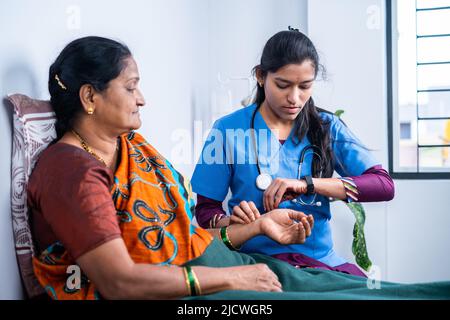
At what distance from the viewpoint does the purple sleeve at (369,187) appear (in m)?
1.69

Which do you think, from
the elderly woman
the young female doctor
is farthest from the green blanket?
the young female doctor

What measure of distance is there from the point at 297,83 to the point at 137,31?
0.70 meters

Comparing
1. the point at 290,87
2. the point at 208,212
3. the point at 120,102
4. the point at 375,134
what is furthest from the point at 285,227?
the point at 375,134

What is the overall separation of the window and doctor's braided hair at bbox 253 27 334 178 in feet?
4.76

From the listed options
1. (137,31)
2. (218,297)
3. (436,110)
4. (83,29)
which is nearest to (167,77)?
(137,31)

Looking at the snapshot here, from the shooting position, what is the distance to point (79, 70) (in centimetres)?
118

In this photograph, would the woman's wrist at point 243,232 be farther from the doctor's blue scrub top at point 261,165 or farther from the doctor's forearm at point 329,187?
the doctor's forearm at point 329,187

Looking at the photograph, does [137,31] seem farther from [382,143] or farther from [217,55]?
[382,143]

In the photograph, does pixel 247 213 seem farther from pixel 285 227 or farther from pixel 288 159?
→ pixel 288 159

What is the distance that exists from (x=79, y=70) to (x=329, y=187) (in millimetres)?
840

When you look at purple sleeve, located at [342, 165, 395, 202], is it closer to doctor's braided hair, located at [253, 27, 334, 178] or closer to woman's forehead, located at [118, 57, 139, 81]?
doctor's braided hair, located at [253, 27, 334, 178]

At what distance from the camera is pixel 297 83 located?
1647mm

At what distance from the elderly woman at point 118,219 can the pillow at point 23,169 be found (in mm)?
28

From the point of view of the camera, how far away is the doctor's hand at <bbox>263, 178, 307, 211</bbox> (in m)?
1.55
